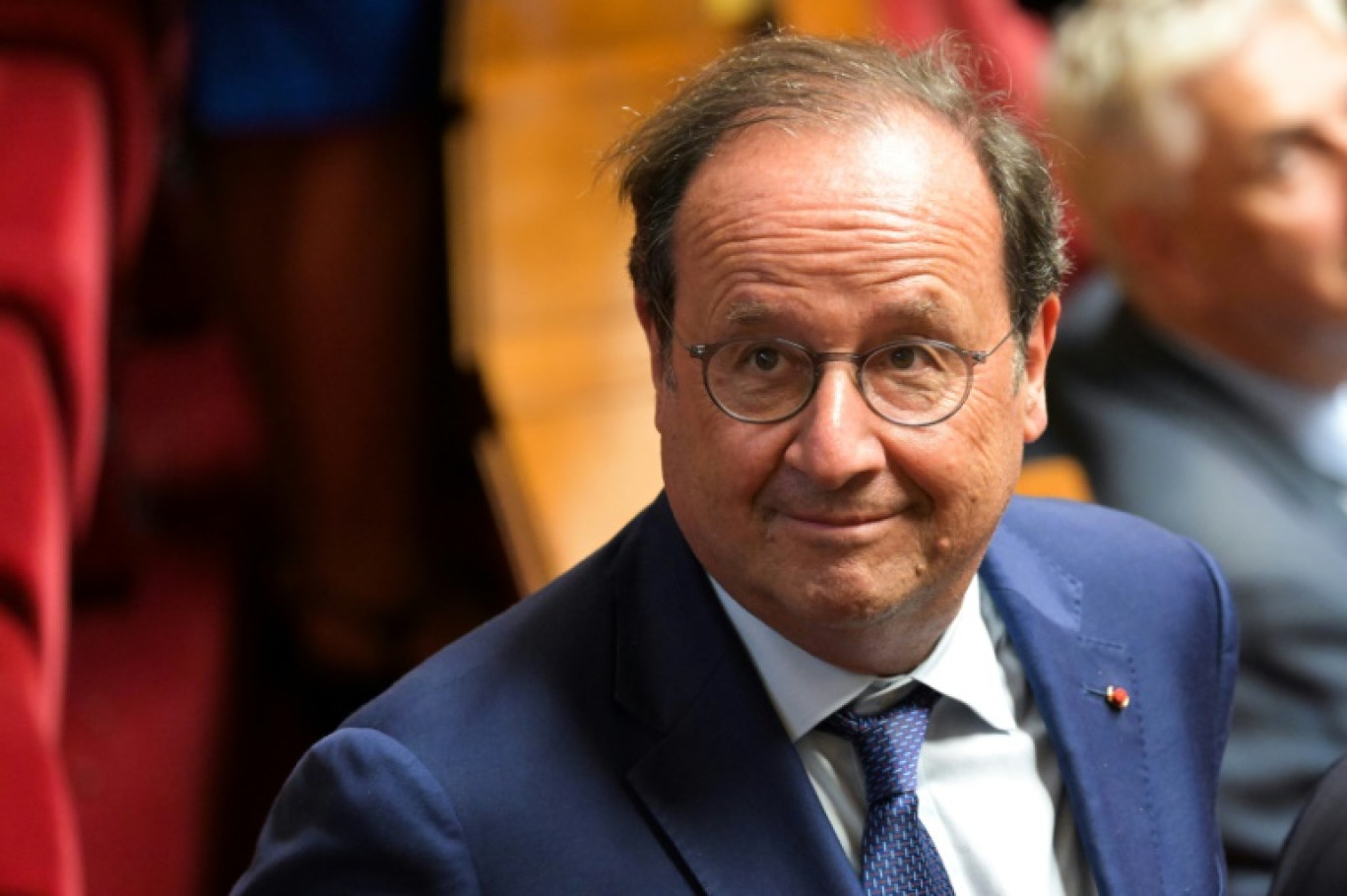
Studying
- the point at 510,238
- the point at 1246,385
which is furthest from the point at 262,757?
the point at 1246,385

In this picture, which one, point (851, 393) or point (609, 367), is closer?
point (851, 393)

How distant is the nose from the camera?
1024mm

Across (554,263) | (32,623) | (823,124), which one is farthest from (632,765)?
(554,263)

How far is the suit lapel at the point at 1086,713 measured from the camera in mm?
1176

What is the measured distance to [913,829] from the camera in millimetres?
1103

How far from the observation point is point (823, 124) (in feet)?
3.47

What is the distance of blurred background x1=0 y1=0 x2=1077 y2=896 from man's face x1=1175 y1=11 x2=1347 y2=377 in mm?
555

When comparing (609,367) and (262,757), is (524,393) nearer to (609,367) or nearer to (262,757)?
(609,367)

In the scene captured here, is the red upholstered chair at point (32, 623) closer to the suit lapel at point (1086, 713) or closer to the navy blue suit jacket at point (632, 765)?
the navy blue suit jacket at point (632, 765)

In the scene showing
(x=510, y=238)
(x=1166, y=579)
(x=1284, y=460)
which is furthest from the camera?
(x=510, y=238)

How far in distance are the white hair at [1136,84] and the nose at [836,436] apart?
36.5 inches

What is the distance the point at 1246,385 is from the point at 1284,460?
0.29ft

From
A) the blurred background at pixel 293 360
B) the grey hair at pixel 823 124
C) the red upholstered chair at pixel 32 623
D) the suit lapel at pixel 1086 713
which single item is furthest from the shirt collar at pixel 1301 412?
the red upholstered chair at pixel 32 623

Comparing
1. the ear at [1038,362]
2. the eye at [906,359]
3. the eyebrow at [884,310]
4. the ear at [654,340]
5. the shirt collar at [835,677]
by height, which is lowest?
the shirt collar at [835,677]
